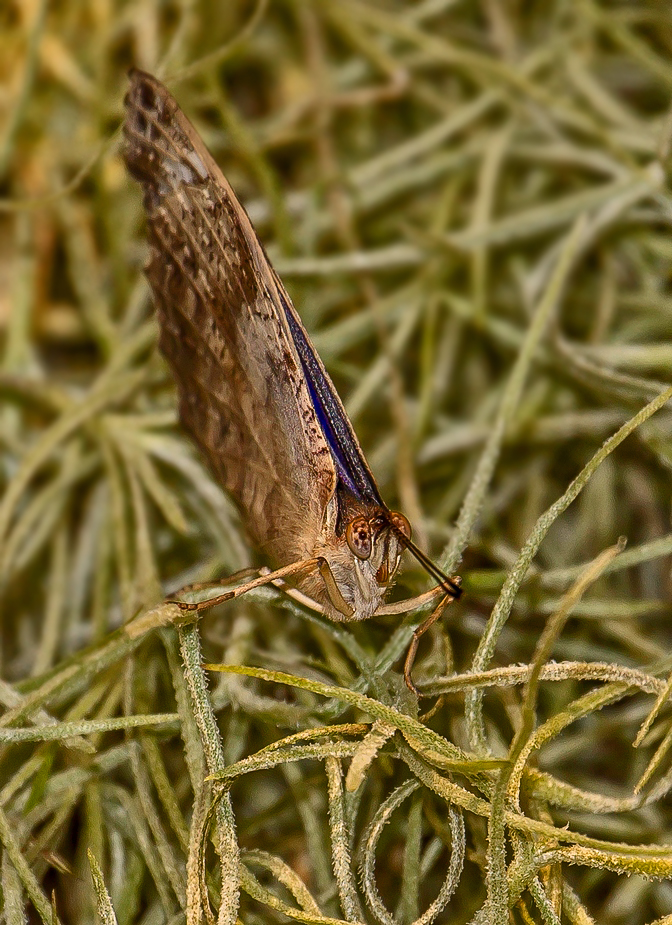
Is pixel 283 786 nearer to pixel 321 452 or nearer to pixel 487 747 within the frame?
pixel 487 747

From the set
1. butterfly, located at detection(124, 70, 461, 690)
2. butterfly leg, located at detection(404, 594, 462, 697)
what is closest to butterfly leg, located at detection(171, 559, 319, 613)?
butterfly, located at detection(124, 70, 461, 690)

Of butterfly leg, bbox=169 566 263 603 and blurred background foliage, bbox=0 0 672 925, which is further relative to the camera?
butterfly leg, bbox=169 566 263 603

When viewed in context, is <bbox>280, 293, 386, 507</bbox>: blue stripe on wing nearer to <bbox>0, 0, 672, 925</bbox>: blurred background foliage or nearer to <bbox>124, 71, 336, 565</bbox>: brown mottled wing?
<bbox>124, 71, 336, 565</bbox>: brown mottled wing

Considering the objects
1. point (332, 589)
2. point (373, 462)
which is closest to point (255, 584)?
point (332, 589)

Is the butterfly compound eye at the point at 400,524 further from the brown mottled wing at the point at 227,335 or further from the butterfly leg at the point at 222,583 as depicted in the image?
the butterfly leg at the point at 222,583

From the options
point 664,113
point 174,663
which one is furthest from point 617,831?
point 664,113

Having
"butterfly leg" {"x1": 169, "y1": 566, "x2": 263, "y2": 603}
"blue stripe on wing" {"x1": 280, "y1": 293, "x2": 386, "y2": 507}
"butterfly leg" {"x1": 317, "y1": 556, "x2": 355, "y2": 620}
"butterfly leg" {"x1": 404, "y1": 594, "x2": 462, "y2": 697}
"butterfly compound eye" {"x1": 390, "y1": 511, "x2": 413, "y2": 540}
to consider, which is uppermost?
"blue stripe on wing" {"x1": 280, "y1": 293, "x2": 386, "y2": 507}
